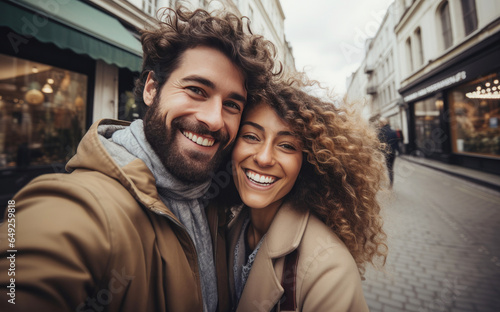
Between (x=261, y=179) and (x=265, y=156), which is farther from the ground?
(x=265, y=156)

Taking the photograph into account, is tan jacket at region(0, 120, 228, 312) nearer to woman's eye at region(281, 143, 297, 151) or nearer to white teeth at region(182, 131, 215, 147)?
white teeth at region(182, 131, 215, 147)

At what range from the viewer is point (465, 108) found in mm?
9727

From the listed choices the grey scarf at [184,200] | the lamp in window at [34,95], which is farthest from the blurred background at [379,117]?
the grey scarf at [184,200]

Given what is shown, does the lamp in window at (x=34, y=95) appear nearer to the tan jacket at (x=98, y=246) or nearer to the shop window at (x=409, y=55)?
the tan jacket at (x=98, y=246)

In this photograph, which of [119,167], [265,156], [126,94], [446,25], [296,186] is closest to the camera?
[119,167]

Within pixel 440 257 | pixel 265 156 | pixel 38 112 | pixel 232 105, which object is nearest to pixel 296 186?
pixel 265 156

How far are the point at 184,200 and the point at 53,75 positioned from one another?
4.91m

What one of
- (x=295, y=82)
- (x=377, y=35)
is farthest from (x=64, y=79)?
(x=377, y=35)

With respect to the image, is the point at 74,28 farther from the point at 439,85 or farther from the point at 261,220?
the point at 439,85

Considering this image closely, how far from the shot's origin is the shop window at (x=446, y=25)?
1058 centimetres

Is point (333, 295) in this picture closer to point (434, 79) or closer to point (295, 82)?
point (295, 82)

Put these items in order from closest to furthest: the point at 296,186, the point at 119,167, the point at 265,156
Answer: the point at 119,167, the point at 265,156, the point at 296,186

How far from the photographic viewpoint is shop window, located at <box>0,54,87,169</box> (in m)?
3.73

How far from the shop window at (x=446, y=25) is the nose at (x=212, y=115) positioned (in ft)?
47.8
